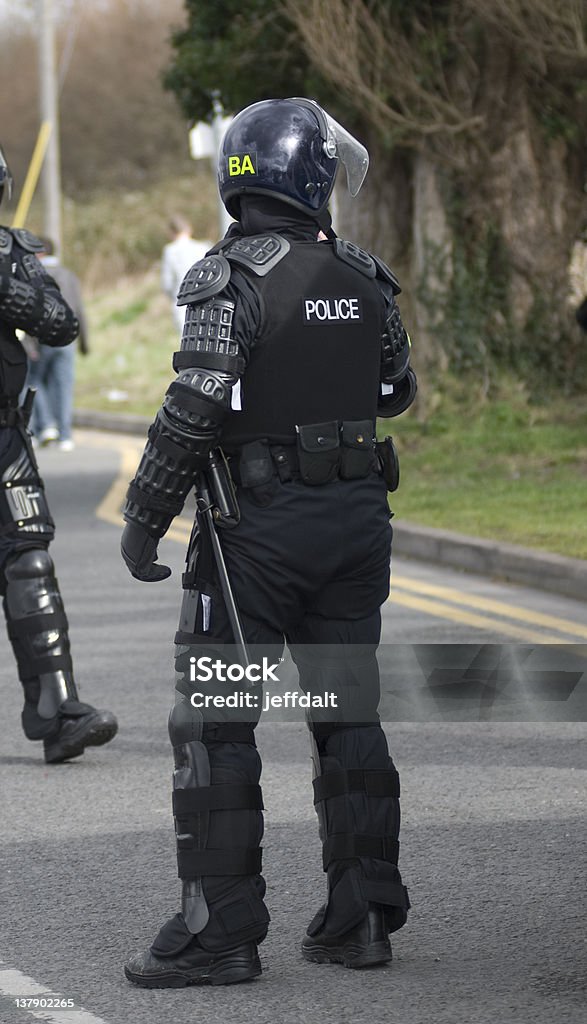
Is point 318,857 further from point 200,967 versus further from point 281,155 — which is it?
point 281,155

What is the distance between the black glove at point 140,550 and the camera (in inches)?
163

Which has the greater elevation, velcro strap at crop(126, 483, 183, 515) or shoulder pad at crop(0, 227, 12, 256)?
Result: shoulder pad at crop(0, 227, 12, 256)

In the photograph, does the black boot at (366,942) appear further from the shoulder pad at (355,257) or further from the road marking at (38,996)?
the shoulder pad at (355,257)

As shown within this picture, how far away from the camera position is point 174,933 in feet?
13.2

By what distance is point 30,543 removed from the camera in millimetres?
6277

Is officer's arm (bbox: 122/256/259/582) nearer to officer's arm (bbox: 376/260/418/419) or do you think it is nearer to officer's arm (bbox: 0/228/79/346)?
officer's arm (bbox: 376/260/418/419)

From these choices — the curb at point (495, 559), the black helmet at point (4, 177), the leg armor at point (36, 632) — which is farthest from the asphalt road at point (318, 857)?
the black helmet at point (4, 177)

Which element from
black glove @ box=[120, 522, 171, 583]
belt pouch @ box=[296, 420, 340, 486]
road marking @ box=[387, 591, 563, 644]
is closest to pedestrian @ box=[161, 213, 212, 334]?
road marking @ box=[387, 591, 563, 644]

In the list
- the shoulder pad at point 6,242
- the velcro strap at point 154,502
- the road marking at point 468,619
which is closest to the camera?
the velcro strap at point 154,502

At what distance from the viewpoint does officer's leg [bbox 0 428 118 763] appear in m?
6.21

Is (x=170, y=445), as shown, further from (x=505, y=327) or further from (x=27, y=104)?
(x=27, y=104)

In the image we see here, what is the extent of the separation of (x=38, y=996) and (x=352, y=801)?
31.0 inches

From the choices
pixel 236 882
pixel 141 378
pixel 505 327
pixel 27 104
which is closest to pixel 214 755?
pixel 236 882

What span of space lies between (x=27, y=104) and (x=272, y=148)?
52.9m
